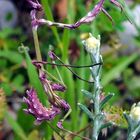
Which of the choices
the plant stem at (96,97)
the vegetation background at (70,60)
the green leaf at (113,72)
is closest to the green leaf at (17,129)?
the vegetation background at (70,60)

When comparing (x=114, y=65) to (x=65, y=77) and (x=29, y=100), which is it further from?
(x=29, y=100)

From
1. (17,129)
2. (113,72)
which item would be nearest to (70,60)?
(113,72)

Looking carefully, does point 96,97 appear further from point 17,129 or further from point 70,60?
point 70,60

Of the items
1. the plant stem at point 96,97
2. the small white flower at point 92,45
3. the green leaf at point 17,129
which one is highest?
the small white flower at point 92,45

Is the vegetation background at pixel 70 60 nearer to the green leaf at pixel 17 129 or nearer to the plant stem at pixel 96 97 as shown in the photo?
the green leaf at pixel 17 129

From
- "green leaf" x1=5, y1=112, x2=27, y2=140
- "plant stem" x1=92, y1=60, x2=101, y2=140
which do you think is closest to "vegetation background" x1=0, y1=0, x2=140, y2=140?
"green leaf" x1=5, y1=112, x2=27, y2=140

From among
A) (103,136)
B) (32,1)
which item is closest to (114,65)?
(103,136)

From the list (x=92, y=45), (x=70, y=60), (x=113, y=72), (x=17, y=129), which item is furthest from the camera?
(x=70, y=60)

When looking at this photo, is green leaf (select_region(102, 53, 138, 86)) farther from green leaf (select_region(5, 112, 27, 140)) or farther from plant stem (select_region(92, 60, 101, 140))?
plant stem (select_region(92, 60, 101, 140))

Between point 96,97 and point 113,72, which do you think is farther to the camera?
point 113,72

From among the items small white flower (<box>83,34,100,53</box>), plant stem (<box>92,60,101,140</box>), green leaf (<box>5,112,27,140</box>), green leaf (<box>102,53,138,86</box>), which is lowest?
green leaf (<box>5,112,27,140</box>)

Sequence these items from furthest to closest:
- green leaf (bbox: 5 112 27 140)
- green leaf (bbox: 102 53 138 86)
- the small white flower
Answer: green leaf (bbox: 102 53 138 86) → green leaf (bbox: 5 112 27 140) → the small white flower
